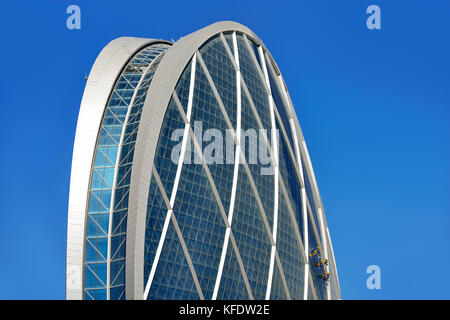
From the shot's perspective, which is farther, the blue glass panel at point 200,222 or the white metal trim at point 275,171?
the white metal trim at point 275,171

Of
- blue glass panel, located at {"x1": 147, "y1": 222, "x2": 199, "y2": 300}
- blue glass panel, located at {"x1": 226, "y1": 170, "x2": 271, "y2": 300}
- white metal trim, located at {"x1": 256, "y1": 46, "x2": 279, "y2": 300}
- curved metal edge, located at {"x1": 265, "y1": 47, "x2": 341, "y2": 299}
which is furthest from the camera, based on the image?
curved metal edge, located at {"x1": 265, "y1": 47, "x2": 341, "y2": 299}

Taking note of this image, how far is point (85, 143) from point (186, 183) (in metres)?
6.70

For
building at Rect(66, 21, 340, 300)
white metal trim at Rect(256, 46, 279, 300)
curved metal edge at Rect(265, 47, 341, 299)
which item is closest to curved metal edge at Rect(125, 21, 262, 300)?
building at Rect(66, 21, 340, 300)

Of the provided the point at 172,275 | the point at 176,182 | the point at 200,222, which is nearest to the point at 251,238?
the point at 200,222

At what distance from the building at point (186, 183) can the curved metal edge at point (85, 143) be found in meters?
0.07

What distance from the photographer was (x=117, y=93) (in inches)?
1844

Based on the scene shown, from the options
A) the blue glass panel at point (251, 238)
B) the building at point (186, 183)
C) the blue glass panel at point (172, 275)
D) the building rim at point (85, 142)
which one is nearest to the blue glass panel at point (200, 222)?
the building at point (186, 183)

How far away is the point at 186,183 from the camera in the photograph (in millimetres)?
44688

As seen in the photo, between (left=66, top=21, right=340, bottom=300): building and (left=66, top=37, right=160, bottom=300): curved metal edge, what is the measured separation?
0.22 feet

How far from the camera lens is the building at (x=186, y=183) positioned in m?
40.7

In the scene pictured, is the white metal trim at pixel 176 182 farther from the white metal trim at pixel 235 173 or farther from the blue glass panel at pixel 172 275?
the white metal trim at pixel 235 173

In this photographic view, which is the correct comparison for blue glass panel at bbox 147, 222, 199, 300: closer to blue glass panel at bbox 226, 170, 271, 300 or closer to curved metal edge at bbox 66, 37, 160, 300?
curved metal edge at bbox 66, 37, 160, 300

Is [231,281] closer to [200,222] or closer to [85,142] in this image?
[200,222]

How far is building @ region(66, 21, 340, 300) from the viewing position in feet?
133
